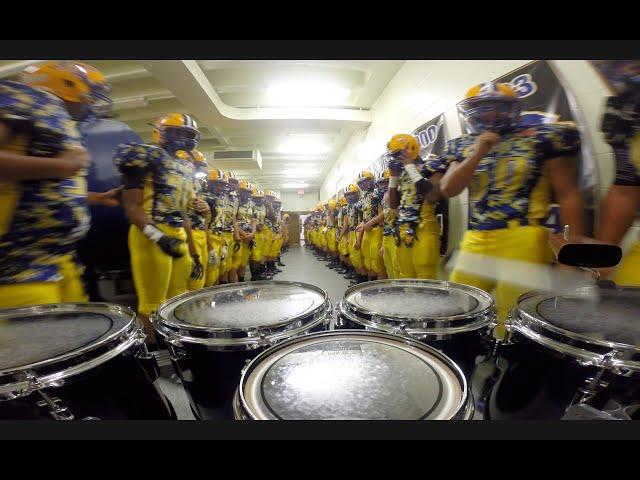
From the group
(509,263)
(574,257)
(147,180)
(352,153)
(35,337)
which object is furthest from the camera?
(352,153)

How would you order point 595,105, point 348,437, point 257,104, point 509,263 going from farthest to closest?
point 257,104 < point 509,263 < point 595,105 < point 348,437

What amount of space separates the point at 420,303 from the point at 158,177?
1842 mm

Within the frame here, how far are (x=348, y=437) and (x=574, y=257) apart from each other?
0.96 m

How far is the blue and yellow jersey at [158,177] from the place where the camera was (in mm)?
1752

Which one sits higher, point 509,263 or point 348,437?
point 509,263

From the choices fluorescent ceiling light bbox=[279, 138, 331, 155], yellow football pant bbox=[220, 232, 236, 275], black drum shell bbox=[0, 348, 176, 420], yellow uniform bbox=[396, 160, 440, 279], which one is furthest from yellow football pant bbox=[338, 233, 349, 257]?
black drum shell bbox=[0, 348, 176, 420]

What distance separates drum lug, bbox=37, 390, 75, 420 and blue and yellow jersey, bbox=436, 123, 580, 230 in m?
1.85

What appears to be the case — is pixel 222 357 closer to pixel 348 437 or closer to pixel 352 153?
pixel 348 437

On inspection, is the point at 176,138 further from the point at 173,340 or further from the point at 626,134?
the point at 626,134

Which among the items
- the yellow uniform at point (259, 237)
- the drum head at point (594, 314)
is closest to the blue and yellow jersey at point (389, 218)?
the drum head at point (594, 314)

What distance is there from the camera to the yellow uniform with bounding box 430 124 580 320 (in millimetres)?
1452

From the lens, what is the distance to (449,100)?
2764 millimetres

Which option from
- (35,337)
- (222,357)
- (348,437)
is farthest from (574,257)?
(35,337)

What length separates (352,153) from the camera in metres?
6.92
